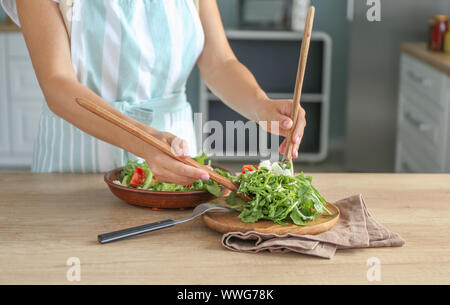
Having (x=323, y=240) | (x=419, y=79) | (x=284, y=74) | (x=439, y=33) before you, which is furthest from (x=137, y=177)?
(x=284, y=74)

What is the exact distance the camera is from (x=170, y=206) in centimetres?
122

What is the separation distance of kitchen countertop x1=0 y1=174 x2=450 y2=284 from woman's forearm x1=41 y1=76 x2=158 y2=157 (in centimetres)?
15

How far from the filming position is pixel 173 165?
108 centimetres

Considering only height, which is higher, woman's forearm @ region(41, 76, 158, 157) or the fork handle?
woman's forearm @ region(41, 76, 158, 157)

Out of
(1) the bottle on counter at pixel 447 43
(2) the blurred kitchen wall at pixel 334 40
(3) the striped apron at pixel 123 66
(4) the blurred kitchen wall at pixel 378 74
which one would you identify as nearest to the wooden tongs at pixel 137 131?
(3) the striped apron at pixel 123 66

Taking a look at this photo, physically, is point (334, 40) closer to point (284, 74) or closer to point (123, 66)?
point (284, 74)

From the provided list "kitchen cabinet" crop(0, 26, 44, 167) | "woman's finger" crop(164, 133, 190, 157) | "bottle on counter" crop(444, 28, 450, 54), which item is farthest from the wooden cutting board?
"kitchen cabinet" crop(0, 26, 44, 167)

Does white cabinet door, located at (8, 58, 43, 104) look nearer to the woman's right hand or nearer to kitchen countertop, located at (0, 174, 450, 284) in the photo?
kitchen countertop, located at (0, 174, 450, 284)

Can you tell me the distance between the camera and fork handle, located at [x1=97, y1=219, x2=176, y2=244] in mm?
1038

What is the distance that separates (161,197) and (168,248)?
19 centimetres

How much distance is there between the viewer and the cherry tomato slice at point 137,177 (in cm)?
Result: 126

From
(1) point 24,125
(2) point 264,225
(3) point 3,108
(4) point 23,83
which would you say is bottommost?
(1) point 24,125

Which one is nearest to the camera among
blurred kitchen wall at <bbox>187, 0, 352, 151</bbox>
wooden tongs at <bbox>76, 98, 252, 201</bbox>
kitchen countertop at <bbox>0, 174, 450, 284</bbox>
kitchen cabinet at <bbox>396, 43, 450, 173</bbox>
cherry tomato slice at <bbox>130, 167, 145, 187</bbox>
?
kitchen countertop at <bbox>0, 174, 450, 284</bbox>
